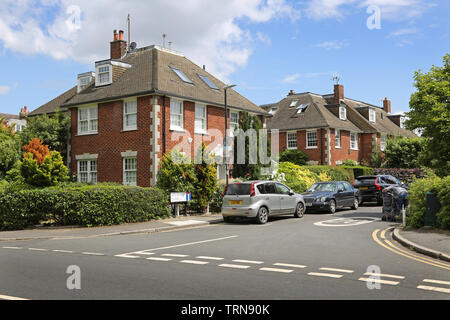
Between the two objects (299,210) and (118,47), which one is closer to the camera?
(299,210)

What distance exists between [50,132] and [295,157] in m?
21.6

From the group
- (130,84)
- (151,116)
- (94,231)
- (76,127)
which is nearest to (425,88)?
(151,116)

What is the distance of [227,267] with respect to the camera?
8.31 meters

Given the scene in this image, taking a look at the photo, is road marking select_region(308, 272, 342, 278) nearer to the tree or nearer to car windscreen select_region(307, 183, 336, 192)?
Result: car windscreen select_region(307, 183, 336, 192)

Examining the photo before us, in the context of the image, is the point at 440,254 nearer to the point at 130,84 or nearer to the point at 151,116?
the point at 151,116

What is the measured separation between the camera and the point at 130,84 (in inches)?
987

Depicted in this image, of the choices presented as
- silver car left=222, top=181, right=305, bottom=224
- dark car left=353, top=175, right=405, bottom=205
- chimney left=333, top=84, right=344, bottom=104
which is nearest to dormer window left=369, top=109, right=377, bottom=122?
chimney left=333, top=84, right=344, bottom=104

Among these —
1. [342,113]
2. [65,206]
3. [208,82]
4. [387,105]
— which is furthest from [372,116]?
[65,206]

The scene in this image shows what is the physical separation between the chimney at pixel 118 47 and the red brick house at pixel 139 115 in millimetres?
2479

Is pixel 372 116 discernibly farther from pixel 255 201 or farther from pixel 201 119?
pixel 255 201

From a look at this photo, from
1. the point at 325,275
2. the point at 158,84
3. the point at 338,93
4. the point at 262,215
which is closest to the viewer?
the point at 325,275

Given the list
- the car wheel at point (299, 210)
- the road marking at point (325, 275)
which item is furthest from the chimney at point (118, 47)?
the road marking at point (325, 275)

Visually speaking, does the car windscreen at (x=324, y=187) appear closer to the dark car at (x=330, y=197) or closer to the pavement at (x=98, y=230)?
the dark car at (x=330, y=197)

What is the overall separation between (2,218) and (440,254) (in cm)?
1495
